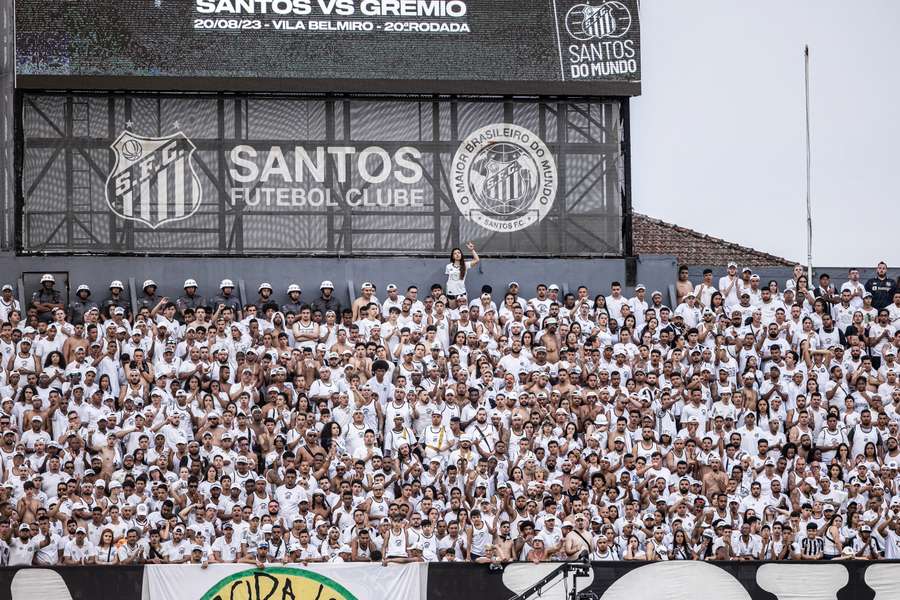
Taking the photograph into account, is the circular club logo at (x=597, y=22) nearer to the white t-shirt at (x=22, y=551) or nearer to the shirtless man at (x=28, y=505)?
the shirtless man at (x=28, y=505)

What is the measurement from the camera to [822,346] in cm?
2933

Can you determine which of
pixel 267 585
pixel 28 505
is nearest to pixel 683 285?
pixel 267 585

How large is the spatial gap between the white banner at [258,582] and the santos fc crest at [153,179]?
11.2 m

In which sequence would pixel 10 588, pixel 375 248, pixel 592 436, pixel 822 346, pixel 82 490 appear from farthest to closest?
pixel 375 248 < pixel 822 346 < pixel 592 436 < pixel 82 490 < pixel 10 588

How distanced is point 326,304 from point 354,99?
4762 millimetres

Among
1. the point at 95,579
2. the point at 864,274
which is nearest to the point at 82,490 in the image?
the point at 95,579

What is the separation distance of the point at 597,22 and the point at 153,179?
356 inches

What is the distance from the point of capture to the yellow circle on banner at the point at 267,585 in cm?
2219

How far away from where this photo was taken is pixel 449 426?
26469mm

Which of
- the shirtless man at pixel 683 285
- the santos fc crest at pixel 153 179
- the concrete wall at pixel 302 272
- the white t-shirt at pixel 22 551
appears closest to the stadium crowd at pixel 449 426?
the white t-shirt at pixel 22 551

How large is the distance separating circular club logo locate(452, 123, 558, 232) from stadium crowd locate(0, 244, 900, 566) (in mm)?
2826

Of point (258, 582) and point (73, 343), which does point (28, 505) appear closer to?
point (73, 343)

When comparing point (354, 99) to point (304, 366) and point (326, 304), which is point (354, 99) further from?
point (304, 366)

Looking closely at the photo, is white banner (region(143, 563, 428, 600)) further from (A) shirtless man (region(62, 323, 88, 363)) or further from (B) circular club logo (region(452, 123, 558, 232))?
(B) circular club logo (region(452, 123, 558, 232))
